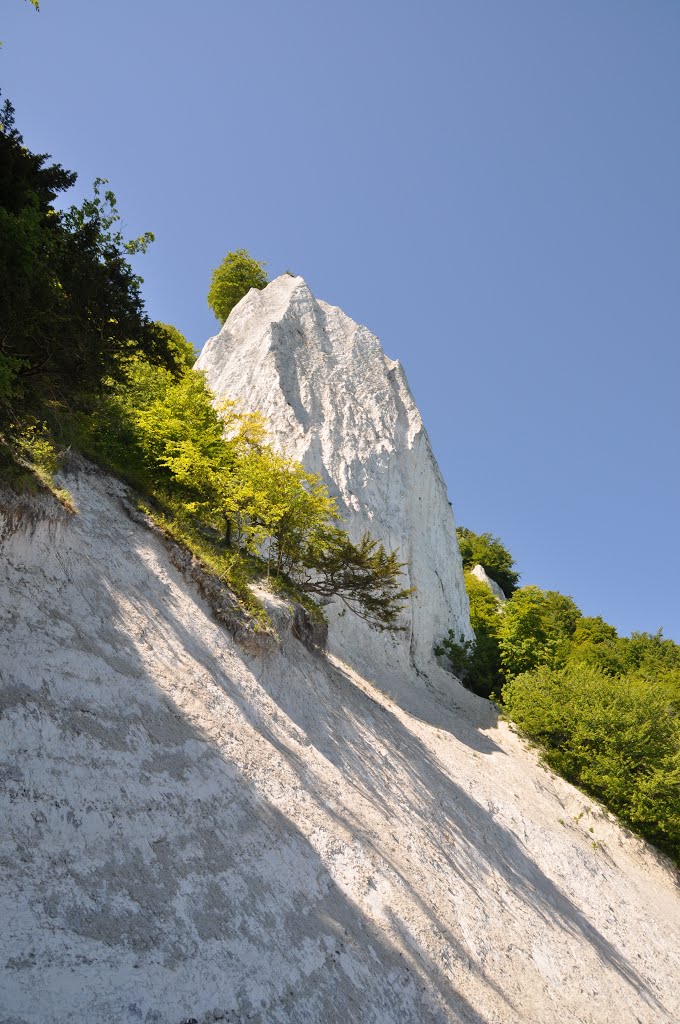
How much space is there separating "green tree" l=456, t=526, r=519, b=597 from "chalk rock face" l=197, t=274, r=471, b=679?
23.3 m

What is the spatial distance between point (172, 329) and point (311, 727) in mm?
33130

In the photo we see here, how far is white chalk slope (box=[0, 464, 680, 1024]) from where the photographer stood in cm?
635

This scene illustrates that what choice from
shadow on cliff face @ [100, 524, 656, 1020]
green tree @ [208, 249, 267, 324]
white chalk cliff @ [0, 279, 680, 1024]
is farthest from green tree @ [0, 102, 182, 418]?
green tree @ [208, 249, 267, 324]

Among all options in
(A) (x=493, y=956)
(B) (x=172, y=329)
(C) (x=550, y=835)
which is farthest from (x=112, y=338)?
(B) (x=172, y=329)

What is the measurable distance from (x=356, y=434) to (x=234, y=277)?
2551 cm

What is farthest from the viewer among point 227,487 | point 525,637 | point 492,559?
point 492,559

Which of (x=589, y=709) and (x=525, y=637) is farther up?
(x=525, y=637)

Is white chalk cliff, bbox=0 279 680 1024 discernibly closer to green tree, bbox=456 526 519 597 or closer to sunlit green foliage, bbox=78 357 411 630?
sunlit green foliage, bbox=78 357 411 630

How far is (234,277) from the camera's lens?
157 feet

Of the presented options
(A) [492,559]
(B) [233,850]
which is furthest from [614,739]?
(A) [492,559]

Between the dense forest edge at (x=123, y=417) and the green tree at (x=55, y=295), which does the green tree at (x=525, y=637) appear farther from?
the green tree at (x=55, y=295)

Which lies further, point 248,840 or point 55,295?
point 248,840

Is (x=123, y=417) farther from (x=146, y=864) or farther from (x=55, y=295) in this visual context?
(x=146, y=864)

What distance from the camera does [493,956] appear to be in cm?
1148
